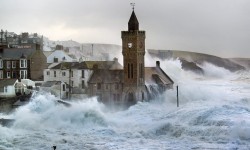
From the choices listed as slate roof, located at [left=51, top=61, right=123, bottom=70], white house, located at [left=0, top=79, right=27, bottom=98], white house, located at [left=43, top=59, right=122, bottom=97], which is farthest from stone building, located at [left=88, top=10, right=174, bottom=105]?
white house, located at [left=0, top=79, right=27, bottom=98]

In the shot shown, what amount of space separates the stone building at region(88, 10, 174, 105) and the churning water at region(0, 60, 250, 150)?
2473 millimetres

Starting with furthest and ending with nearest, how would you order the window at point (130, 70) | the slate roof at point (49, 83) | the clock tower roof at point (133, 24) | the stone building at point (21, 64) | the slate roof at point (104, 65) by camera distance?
the stone building at point (21, 64)
the slate roof at point (104, 65)
the slate roof at point (49, 83)
the clock tower roof at point (133, 24)
the window at point (130, 70)

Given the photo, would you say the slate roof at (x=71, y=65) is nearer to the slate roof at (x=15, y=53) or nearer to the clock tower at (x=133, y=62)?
the slate roof at (x=15, y=53)

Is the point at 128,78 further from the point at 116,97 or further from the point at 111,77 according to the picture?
the point at 116,97

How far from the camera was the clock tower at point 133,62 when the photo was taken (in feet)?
178

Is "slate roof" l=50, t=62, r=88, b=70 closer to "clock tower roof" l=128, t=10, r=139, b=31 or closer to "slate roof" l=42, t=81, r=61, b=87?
"slate roof" l=42, t=81, r=61, b=87

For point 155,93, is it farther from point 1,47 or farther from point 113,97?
point 1,47

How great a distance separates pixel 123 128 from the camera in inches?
1524

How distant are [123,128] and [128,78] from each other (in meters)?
16.1

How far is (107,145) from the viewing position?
1242 inches

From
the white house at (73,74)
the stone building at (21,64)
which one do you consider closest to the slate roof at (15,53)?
the stone building at (21,64)

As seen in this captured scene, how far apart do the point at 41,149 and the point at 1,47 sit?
3752 cm

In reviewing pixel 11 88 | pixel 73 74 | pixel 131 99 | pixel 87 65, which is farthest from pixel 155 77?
pixel 11 88

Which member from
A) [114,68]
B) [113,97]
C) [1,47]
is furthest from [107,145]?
[1,47]
